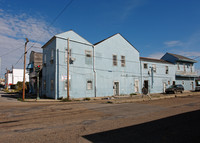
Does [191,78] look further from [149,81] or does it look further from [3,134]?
[3,134]

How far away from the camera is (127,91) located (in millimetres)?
25031

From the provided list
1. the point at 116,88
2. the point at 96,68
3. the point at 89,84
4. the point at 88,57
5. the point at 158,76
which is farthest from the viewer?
the point at 158,76

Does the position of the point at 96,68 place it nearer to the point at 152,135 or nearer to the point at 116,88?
the point at 116,88

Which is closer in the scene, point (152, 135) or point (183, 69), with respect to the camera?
point (152, 135)

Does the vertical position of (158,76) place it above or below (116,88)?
above

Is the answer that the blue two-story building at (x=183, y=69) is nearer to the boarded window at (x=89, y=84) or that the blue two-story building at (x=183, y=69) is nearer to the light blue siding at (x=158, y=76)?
the light blue siding at (x=158, y=76)

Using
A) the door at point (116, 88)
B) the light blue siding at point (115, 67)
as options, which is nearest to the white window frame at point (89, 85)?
the light blue siding at point (115, 67)

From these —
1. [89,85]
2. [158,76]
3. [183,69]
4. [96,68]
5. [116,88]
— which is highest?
[183,69]

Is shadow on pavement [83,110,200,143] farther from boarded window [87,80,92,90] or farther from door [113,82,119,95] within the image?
door [113,82,119,95]

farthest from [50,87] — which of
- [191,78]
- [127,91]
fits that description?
[191,78]

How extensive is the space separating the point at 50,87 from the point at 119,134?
1707 centimetres

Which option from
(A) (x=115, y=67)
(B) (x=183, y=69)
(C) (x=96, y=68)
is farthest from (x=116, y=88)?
(B) (x=183, y=69)

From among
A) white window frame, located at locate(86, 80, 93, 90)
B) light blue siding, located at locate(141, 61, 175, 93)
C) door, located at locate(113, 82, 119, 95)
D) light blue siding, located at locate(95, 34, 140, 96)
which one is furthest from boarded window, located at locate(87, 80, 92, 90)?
light blue siding, located at locate(141, 61, 175, 93)

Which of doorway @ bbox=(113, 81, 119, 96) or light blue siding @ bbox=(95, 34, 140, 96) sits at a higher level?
light blue siding @ bbox=(95, 34, 140, 96)
